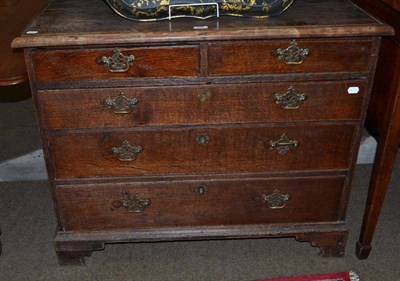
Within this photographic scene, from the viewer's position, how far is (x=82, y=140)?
1.75 m

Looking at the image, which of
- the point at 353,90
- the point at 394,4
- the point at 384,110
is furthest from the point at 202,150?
the point at 394,4

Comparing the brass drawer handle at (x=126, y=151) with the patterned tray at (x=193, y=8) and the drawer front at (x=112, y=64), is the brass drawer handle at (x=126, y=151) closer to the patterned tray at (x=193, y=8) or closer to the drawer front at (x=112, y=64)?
the drawer front at (x=112, y=64)

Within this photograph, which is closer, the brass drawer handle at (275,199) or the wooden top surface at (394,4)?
the wooden top surface at (394,4)

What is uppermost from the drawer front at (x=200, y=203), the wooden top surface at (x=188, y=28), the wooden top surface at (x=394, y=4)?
the wooden top surface at (x=394, y=4)

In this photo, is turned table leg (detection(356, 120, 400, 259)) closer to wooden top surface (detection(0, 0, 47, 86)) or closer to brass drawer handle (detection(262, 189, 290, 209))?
brass drawer handle (detection(262, 189, 290, 209))

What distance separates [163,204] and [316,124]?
64cm

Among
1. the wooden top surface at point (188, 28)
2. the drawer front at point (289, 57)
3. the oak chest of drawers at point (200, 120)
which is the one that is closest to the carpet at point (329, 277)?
the oak chest of drawers at point (200, 120)

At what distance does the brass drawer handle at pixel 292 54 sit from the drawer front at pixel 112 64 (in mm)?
267

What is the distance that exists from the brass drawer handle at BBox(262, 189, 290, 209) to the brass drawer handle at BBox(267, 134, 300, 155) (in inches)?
7.2

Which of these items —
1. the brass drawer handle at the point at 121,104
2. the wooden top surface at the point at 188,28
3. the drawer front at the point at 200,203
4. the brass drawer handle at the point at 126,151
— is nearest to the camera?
the wooden top surface at the point at 188,28

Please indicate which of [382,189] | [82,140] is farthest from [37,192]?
[382,189]

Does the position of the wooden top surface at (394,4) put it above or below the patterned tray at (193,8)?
above

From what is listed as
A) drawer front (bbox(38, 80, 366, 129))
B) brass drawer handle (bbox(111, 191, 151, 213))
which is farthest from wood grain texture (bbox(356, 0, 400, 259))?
brass drawer handle (bbox(111, 191, 151, 213))

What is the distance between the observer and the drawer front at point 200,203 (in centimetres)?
187
